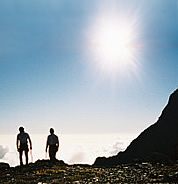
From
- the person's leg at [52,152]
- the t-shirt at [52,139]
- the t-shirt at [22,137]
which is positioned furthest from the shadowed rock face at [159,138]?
the t-shirt at [22,137]

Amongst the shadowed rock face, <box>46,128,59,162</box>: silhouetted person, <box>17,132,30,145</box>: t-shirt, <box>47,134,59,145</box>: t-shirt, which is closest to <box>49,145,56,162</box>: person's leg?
<box>46,128,59,162</box>: silhouetted person

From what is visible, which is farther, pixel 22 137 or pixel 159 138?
pixel 159 138

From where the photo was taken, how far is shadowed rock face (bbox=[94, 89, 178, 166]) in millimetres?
100125

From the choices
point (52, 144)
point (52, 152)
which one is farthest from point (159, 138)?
point (52, 144)

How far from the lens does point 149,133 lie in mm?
113250

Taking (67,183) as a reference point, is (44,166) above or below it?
above

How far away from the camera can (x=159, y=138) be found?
10669cm

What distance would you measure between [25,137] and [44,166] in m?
3.71

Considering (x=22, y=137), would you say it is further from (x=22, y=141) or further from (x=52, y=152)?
(x=52, y=152)

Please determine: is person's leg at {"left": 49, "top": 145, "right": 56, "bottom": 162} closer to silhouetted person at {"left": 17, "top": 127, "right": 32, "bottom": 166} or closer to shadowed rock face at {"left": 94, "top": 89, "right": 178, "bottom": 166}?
silhouetted person at {"left": 17, "top": 127, "right": 32, "bottom": 166}

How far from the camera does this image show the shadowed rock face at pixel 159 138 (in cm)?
10012

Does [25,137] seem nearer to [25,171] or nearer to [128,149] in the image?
[25,171]

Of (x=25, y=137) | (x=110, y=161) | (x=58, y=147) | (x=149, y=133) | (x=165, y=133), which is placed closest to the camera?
(x=25, y=137)

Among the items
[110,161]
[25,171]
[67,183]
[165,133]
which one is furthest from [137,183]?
[165,133]
